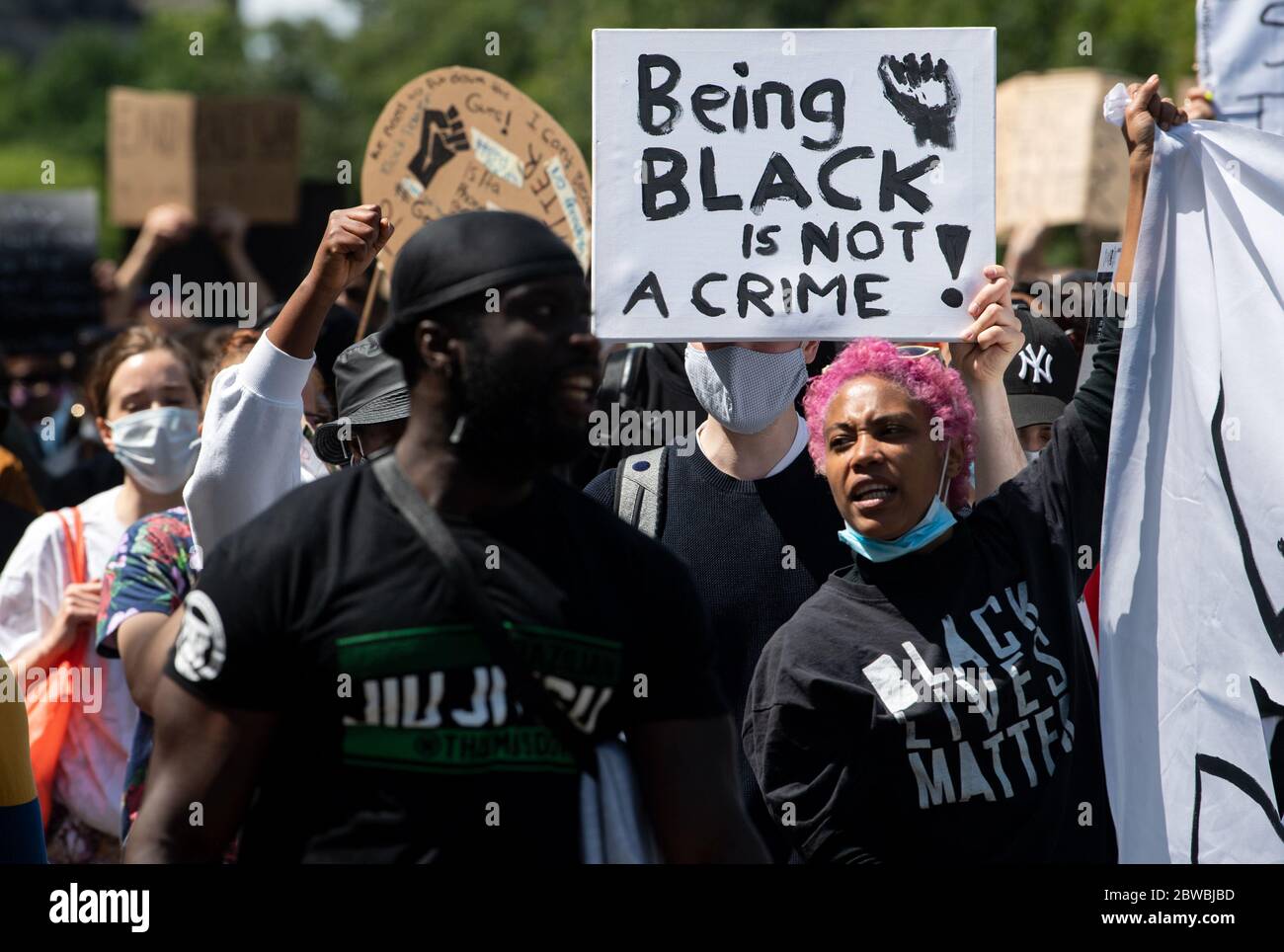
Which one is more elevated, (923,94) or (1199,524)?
(923,94)

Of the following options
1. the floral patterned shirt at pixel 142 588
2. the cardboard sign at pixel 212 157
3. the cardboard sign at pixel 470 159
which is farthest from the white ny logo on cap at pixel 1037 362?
the cardboard sign at pixel 212 157

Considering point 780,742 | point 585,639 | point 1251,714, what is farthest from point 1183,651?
point 585,639

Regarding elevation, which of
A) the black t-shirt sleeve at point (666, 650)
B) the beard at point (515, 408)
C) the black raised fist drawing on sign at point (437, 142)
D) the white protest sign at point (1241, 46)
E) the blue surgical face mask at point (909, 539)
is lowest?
the black t-shirt sleeve at point (666, 650)

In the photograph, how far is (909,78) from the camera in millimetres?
4074

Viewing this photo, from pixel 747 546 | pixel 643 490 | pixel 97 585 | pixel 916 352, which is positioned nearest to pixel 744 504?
pixel 747 546

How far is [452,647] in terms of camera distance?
101 inches

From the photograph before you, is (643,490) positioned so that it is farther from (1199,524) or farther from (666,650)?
(666,650)

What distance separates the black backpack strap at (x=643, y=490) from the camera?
4.23m

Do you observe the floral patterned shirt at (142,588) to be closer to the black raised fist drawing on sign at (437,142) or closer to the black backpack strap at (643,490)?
the black backpack strap at (643,490)

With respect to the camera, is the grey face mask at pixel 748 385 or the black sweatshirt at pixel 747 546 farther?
the grey face mask at pixel 748 385

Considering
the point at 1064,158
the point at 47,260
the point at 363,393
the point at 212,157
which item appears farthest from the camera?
the point at 212,157

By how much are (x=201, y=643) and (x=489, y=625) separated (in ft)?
1.27

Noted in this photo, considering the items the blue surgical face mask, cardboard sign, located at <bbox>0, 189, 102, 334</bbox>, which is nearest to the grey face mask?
the blue surgical face mask

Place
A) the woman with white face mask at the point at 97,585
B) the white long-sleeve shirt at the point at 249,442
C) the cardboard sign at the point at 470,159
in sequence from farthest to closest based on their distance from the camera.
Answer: the cardboard sign at the point at 470,159
the woman with white face mask at the point at 97,585
the white long-sleeve shirt at the point at 249,442
